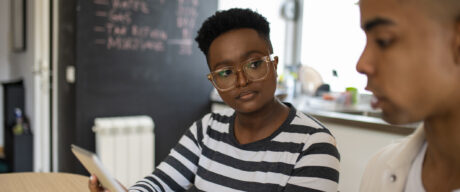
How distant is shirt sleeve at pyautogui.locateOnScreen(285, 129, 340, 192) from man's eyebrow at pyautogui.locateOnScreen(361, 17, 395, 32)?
489 millimetres

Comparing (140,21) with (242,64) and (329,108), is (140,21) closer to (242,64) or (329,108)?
(329,108)

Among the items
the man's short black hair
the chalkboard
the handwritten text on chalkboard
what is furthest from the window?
the man's short black hair

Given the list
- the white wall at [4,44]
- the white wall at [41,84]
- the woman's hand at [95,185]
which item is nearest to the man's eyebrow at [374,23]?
the woman's hand at [95,185]

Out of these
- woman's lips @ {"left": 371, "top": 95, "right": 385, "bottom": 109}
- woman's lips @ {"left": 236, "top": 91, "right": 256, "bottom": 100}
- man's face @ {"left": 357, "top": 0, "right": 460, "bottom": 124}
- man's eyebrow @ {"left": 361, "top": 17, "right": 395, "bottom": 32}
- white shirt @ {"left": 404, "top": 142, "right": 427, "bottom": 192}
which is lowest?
white shirt @ {"left": 404, "top": 142, "right": 427, "bottom": 192}

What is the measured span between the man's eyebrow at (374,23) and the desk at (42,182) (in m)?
1.10

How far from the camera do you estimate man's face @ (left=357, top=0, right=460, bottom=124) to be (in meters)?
0.50

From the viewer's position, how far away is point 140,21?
2.60 metres

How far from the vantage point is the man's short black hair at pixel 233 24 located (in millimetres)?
1162

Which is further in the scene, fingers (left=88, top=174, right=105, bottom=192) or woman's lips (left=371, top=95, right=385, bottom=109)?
fingers (left=88, top=174, right=105, bottom=192)

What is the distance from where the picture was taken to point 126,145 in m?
2.54

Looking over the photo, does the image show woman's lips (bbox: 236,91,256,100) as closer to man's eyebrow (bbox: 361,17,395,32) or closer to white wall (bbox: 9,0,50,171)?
man's eyebrow (bbox: 361,17,395,32)

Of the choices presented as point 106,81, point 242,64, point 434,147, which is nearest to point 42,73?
point 106,81

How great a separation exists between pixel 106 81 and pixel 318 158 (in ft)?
6.13

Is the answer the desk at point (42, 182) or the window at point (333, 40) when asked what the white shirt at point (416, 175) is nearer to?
the desk at point (42, 182)
